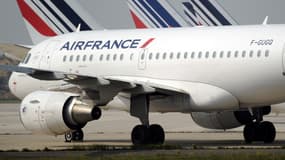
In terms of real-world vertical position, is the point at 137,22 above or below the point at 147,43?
above

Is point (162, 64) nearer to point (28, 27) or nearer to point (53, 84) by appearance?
point (53, 84)

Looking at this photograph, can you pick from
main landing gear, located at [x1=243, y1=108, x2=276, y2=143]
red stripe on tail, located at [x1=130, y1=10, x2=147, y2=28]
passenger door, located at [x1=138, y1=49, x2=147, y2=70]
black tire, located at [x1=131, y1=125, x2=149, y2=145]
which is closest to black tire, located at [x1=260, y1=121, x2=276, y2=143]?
main landing gear, located at [x1=243, y1=108, x2=276, y2=143]

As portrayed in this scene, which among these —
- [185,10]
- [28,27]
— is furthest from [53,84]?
[185,10]

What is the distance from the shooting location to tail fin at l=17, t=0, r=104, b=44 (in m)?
47.6

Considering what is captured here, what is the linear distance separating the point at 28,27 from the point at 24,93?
6.53 metres

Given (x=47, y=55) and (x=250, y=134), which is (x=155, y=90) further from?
(x=47, y=55)

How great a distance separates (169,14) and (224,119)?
22858mm

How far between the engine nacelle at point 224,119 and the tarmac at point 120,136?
0.55 m

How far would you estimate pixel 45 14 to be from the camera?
47.9 metres

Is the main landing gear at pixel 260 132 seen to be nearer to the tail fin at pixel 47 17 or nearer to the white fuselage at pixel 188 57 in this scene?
the white fuselage at pixel 188 57

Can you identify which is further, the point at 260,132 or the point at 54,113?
the point at 260,132

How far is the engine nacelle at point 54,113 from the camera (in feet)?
116

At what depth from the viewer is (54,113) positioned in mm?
35688

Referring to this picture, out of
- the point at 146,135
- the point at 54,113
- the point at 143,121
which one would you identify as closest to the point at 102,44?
the point at 143,121
